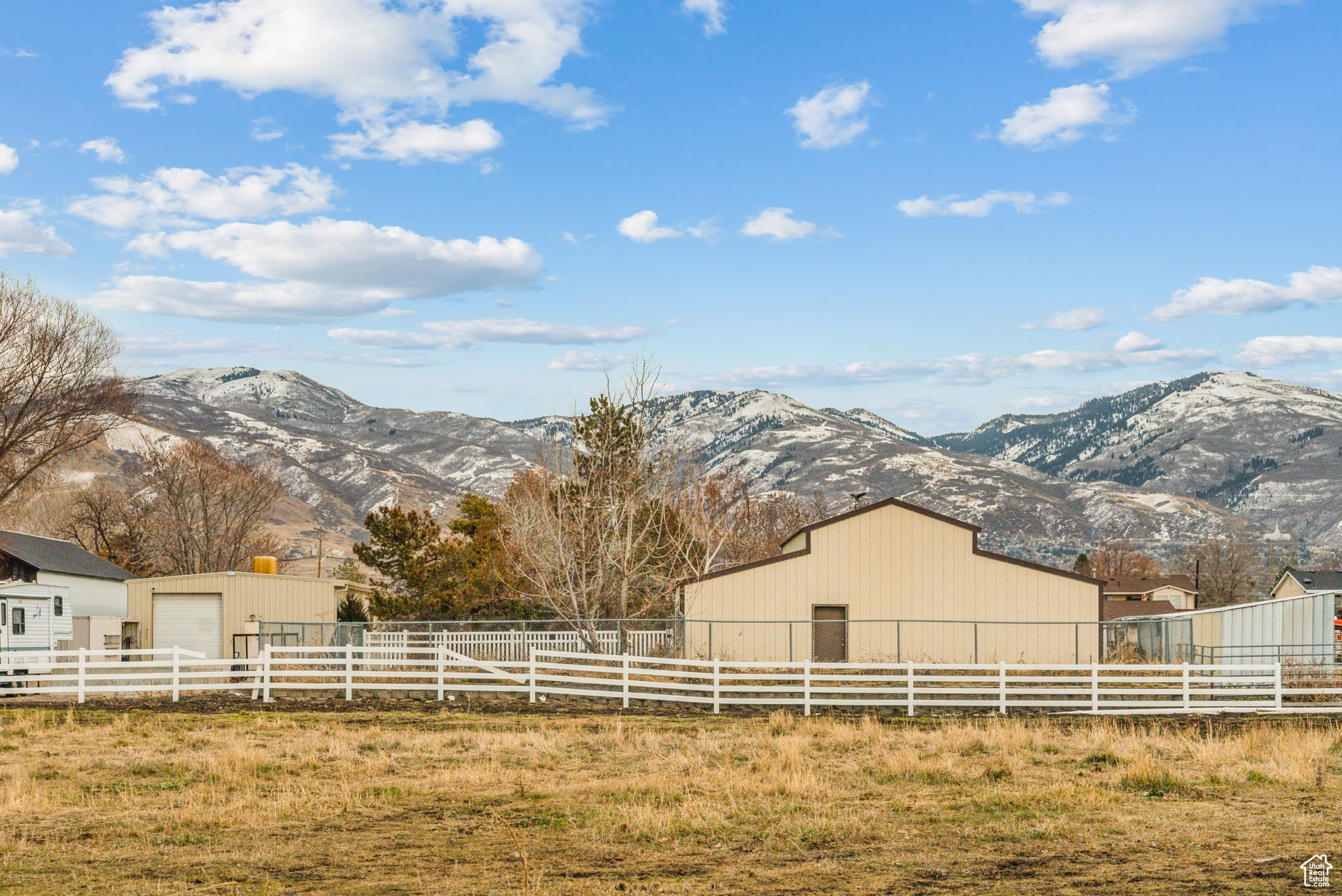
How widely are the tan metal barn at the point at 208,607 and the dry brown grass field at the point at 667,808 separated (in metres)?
23.0

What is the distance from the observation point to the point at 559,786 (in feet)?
54.5

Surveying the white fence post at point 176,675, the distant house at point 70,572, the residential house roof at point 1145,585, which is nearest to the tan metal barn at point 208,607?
the distant house at point 70,572

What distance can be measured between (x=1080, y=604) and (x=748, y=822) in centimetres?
2608

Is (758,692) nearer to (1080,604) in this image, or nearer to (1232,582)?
(1080,604)

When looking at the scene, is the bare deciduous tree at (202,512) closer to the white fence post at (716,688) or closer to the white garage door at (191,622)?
the white garage door at (191,622)

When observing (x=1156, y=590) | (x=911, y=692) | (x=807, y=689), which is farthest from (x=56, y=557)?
(x=1156, y=590)

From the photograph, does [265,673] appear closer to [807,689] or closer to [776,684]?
[776,684]

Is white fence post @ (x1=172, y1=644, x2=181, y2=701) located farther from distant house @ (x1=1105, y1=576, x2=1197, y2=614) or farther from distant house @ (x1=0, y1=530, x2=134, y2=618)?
distant house @ (x1=1105, y1=576, x2=1197, y2=614)

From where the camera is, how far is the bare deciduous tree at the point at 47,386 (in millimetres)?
44781

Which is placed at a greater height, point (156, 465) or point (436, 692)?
point (156, 465)

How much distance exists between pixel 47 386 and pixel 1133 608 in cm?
7067

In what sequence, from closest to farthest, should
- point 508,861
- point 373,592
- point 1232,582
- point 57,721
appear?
1. point 508,861
2. point 57,721
3. point 373,592
4. point 1232,582

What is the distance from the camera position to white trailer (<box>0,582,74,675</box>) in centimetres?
3875

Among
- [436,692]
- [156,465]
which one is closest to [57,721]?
[436,692]
